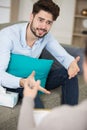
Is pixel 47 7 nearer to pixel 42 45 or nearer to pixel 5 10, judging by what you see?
pixel 42 45

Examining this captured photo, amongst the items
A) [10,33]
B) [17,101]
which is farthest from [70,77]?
[10,33]

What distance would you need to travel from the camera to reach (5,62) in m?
1.73

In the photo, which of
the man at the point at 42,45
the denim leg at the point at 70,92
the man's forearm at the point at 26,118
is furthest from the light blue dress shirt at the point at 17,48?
the man's forearm at the point at 26,118

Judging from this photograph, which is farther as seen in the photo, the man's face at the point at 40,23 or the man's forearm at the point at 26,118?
the man's face at the point at 40,23

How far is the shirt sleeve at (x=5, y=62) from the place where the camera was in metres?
1.66

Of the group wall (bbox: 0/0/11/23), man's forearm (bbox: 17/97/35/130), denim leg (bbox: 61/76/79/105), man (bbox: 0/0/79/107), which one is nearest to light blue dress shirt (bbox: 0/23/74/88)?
man (bbox: 0/0/79/107)

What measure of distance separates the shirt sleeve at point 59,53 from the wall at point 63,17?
231 centimetres

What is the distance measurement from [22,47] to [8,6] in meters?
2.40

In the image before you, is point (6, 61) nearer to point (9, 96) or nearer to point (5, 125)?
point (9, 96)

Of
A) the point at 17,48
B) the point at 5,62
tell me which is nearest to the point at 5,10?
the point at 17,48

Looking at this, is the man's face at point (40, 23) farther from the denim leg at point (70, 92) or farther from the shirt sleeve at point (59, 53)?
the denim leg at point (70, 92)

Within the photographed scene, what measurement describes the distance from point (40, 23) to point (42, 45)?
182 millimetres

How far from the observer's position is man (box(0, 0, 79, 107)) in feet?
5.90

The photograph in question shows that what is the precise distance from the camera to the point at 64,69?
→ 6.34ft
